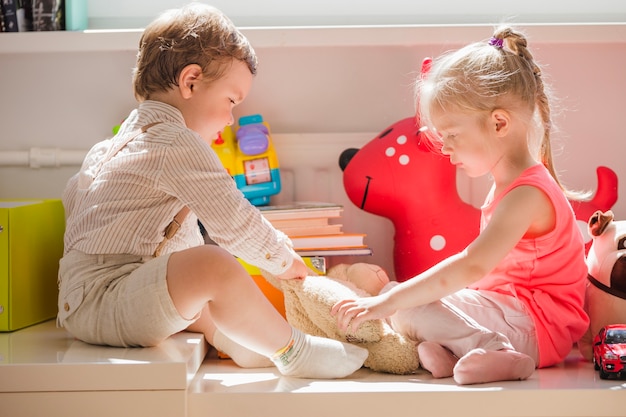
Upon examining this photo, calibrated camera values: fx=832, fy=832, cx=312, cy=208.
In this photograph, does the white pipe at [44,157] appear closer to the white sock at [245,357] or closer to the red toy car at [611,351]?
the white sock at [245,357]

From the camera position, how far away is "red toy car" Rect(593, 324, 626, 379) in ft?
4.20

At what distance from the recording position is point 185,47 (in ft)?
4.75

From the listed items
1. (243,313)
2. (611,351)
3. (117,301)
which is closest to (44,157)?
(117,301)

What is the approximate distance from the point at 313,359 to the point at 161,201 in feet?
1.20

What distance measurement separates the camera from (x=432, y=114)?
58.7 inches

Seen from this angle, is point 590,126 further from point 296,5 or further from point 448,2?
point 296,5

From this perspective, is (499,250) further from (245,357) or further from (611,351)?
(245,357)

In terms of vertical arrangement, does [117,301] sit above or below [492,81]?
below

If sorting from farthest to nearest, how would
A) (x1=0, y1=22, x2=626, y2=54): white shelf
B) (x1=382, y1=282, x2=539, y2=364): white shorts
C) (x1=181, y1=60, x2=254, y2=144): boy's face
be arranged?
(x1=0, y1=22, x2=626, y2=54): white shelf < (x1=181, y1=60, x2=254, y2=144): boy's face < (x1=382, y1=282, x2=539, y2=364): white shorts

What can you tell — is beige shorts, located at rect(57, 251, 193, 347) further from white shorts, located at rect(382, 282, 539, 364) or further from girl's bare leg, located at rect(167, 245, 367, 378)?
white shorts, located at rect(382, 282, 539, 364)

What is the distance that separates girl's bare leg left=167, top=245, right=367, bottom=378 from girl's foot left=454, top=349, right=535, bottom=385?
0.19 m

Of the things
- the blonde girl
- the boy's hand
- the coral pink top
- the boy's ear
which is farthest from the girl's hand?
the boy's ear

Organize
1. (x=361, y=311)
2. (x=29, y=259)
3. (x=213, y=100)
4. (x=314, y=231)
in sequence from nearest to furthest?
1. (x=361, y=311)
2. (x=213, y=100)
3. (x=29, y=259)
4. (x=314, y=231)

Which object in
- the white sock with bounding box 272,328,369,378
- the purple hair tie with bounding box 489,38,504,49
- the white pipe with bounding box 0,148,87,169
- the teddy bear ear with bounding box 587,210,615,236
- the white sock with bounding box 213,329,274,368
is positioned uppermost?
the purple hair tie with bounding box 489,38,504,49
